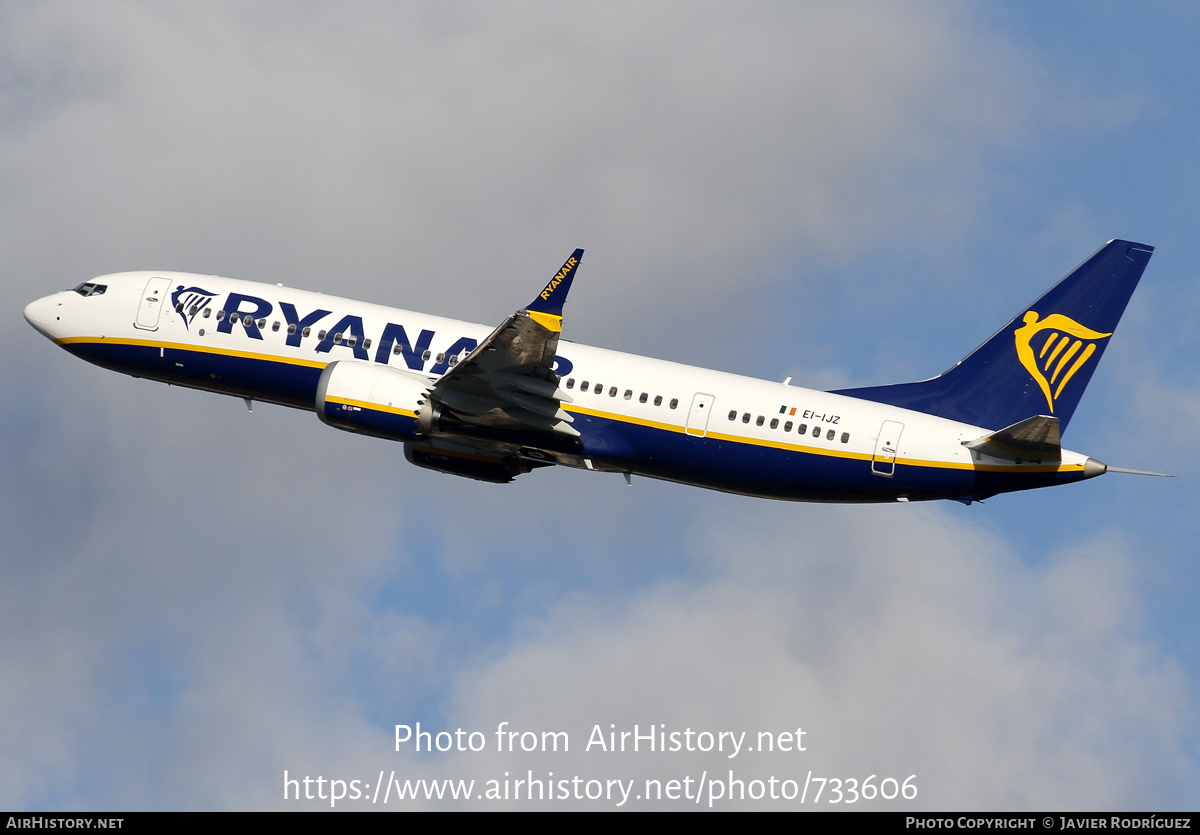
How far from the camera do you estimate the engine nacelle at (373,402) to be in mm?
47531

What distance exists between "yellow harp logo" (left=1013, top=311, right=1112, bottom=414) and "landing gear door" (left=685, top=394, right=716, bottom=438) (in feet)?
36.5

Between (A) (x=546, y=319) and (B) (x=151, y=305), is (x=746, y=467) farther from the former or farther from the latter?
(B) (x=151, y=305)

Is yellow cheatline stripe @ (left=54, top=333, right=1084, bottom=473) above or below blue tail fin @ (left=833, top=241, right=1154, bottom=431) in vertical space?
below

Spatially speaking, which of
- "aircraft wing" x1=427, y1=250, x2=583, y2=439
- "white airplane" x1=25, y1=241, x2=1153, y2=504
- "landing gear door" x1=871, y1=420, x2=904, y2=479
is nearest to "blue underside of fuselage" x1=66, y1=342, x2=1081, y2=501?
"white airplane" x1=25, y1=241, x2=1153, y2=504

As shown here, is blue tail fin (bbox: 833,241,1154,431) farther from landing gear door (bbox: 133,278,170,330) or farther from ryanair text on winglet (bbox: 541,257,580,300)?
landing gear door (bbox: 133,278,170,330)

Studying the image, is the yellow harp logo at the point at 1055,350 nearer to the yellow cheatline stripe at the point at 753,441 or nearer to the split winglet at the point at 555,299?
the yellow cheatline stripe at the point at 753,441

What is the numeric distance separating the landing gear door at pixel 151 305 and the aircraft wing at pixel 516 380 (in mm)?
12511

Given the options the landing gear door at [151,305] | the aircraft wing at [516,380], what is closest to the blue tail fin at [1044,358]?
the aircraft wing at [516,380]

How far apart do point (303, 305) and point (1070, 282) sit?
90.1 feet

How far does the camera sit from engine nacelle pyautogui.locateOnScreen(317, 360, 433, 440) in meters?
47.5

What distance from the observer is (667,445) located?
4816 centimetres

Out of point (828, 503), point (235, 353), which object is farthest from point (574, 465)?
point (235, 353)

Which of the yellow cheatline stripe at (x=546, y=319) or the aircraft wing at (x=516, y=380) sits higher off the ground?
the yellow cheatline stripe at (x=546, y=319)
